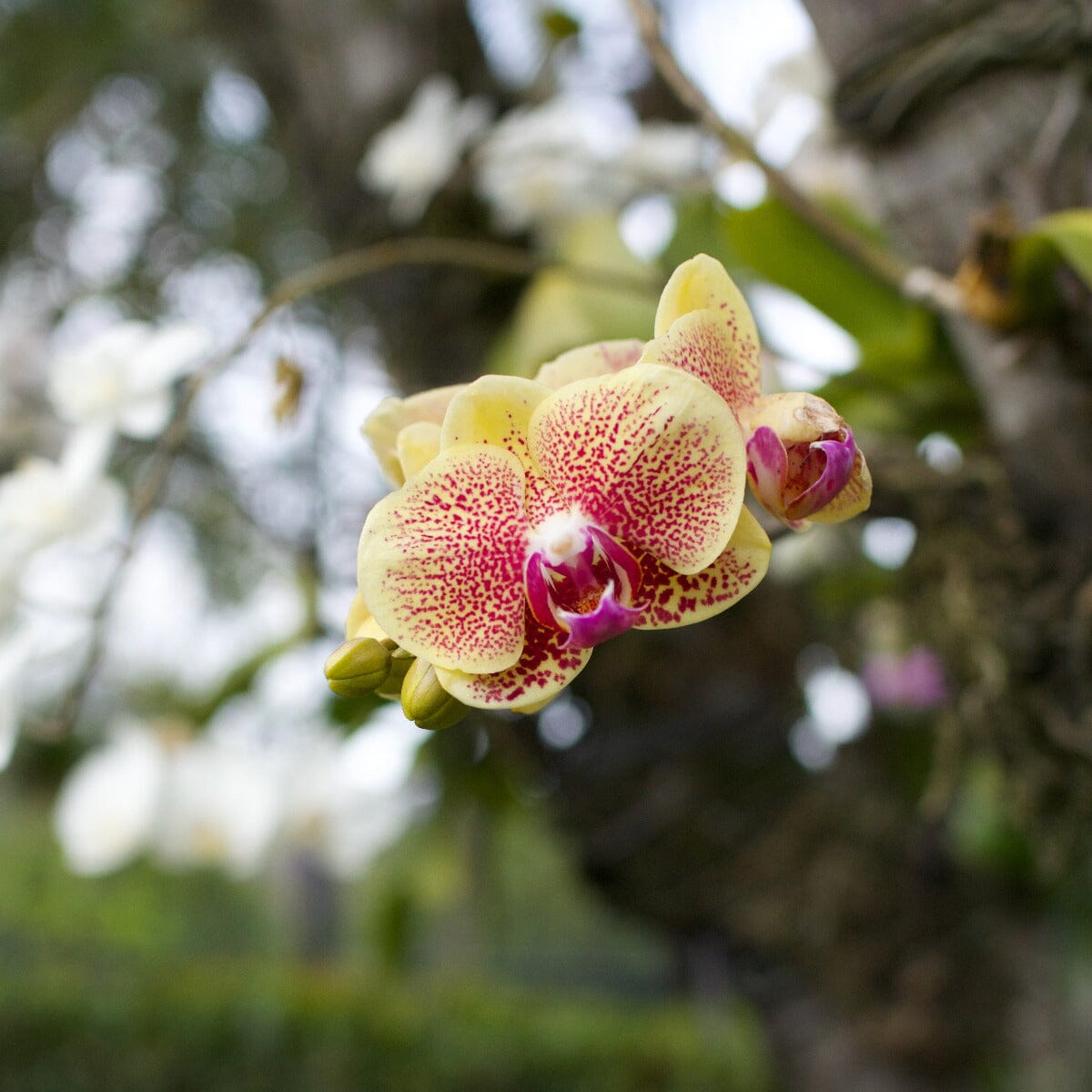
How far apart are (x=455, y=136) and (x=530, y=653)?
0.55 metres

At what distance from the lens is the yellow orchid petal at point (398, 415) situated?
220mm

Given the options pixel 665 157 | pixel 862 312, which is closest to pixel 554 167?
pixel 665 157

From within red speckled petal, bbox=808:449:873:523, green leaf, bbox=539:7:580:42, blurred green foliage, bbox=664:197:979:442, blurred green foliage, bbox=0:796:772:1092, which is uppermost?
red speckled petal, bbox=808:449:873:523

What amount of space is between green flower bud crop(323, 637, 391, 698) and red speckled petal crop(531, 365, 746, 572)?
49mm

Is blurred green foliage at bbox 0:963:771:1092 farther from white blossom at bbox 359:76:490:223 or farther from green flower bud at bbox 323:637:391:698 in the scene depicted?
green flower bud at bbox 323:637:391:698

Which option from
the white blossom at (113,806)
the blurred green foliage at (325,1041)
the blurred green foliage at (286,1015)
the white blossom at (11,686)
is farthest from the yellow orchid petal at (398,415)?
the blurred green foliage at (325,1041)

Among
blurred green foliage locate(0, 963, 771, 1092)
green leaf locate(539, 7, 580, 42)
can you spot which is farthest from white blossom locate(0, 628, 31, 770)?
blurred green foliage locate(0, 963, 771, 1092)

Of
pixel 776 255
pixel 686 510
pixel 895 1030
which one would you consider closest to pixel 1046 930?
pixel 895 1030

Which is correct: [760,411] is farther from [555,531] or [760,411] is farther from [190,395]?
[190,395]

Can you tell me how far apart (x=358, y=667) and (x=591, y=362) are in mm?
82

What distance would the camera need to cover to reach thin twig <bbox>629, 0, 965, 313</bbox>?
1.06 feet

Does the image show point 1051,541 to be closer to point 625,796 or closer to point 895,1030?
point 625,796

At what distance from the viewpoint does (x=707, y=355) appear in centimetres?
19

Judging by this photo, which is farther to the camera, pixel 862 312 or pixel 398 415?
pixel 862 312
